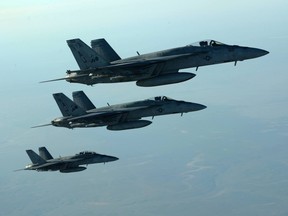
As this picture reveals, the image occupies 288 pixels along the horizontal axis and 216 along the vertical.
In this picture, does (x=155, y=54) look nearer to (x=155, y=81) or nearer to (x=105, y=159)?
(x=155, y=81)

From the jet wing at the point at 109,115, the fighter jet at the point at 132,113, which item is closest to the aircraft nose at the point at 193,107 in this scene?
the fighter jet at the point at 132,113

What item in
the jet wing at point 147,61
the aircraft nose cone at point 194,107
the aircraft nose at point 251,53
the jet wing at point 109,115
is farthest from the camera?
the jet wing at point 109,115

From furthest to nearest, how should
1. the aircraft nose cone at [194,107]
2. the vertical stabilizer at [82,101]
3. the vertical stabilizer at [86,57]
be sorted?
the vertical stabilizer at [82,101], the aircraft nose cone at [194,107], the vertical stabilizer at [86,57]

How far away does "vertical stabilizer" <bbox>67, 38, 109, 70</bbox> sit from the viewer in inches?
2169

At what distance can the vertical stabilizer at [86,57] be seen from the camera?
55.1 meters

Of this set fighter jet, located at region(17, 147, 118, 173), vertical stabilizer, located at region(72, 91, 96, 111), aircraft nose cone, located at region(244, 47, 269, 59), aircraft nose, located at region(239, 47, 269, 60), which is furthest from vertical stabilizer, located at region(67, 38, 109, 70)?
fighter jet, located at region(17, 147, 118, 173)

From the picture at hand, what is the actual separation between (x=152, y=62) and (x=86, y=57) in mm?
7440

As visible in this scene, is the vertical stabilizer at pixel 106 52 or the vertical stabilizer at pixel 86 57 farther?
the vertical stabilizer at pixel 106 52

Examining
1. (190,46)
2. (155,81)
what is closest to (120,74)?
(155,81)

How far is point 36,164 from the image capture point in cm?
8231

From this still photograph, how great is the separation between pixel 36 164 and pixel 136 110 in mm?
27074

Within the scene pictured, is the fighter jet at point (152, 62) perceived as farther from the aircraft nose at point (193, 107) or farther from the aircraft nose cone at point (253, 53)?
the aircraft nose at point (193, 107)

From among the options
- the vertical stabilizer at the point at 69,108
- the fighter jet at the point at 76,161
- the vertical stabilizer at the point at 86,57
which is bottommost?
the fighter jet at the point at 76,161

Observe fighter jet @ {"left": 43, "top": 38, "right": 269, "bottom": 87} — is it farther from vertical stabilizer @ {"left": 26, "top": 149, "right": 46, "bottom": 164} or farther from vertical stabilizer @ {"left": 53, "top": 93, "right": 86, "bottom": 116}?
vertical stabilizer @ {"left": 26, "top": 149, "right": 46, "bottom": 164}
